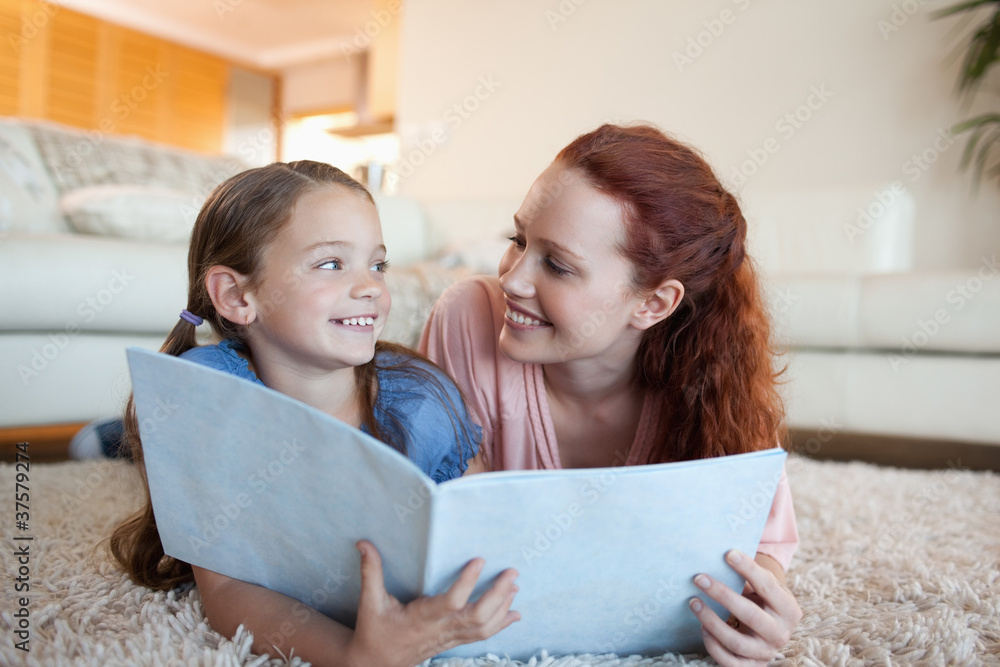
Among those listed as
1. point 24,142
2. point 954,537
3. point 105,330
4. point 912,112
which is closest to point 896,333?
point 954,537

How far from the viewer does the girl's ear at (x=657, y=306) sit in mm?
979

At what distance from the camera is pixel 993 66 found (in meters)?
2.92

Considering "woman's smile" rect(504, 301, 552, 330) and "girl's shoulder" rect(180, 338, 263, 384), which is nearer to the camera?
"girl's shoulder" rect(180, 338, 263, 384)

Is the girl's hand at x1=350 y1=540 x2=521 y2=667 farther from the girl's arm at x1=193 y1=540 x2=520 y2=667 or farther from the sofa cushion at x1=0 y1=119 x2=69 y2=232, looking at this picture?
the sofa cushion at x1=0 y1=119 x2=69 y2=232

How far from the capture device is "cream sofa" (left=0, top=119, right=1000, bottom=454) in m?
1.58

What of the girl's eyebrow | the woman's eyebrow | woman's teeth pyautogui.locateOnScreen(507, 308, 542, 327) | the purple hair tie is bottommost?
the purple hair tie

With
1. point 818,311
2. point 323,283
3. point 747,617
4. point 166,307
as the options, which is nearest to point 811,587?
point 747,617

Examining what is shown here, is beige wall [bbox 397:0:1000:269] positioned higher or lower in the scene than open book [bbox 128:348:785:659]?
higher

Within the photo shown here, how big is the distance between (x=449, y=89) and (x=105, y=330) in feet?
9.83

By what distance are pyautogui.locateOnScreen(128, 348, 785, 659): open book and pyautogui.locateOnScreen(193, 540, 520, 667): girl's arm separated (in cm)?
1

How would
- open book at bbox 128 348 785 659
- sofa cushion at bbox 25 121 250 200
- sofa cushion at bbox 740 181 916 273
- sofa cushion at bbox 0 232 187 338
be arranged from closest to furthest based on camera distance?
open book at bbox 128 348 785 659
sofa cushion at bbox 0 232 187 338
sofa cushion at bbox 25 121 250 200
sofa cushion at bbox 740 181 916 273

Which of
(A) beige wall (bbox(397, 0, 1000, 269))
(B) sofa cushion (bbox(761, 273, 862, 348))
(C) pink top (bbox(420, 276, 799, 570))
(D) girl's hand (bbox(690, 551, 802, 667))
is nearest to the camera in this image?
Result: (D) girl's hand (bbox(690, 551, 802, 667))

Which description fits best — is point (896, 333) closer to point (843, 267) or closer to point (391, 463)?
point (843, 267)

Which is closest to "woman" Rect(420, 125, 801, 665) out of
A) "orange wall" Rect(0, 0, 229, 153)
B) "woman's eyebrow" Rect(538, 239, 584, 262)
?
"woman's eyebrow" Rect(538, 239, 584, 262)
